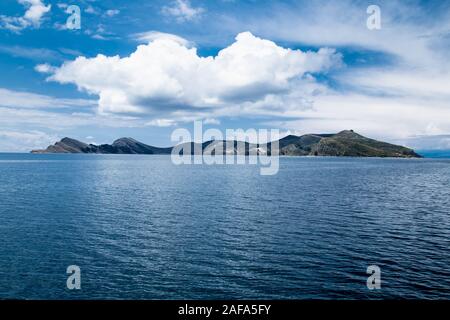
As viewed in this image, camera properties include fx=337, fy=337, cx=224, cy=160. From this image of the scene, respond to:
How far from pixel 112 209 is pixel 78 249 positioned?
3502cm

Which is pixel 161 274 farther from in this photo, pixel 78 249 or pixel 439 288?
pixel 439 288

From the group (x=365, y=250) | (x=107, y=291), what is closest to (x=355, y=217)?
(x=365, y=250)

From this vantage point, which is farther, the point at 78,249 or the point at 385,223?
the point at 385,223

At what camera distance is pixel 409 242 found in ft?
194

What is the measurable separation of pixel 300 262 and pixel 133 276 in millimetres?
23507

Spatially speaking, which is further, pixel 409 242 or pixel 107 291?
pixel 409 242

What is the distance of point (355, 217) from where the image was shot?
266 ft

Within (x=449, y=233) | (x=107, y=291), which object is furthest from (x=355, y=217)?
(x=107, y=291)

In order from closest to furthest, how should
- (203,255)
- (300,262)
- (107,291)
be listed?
1. (107,291)
2. (300,262)
3. (203,255)
